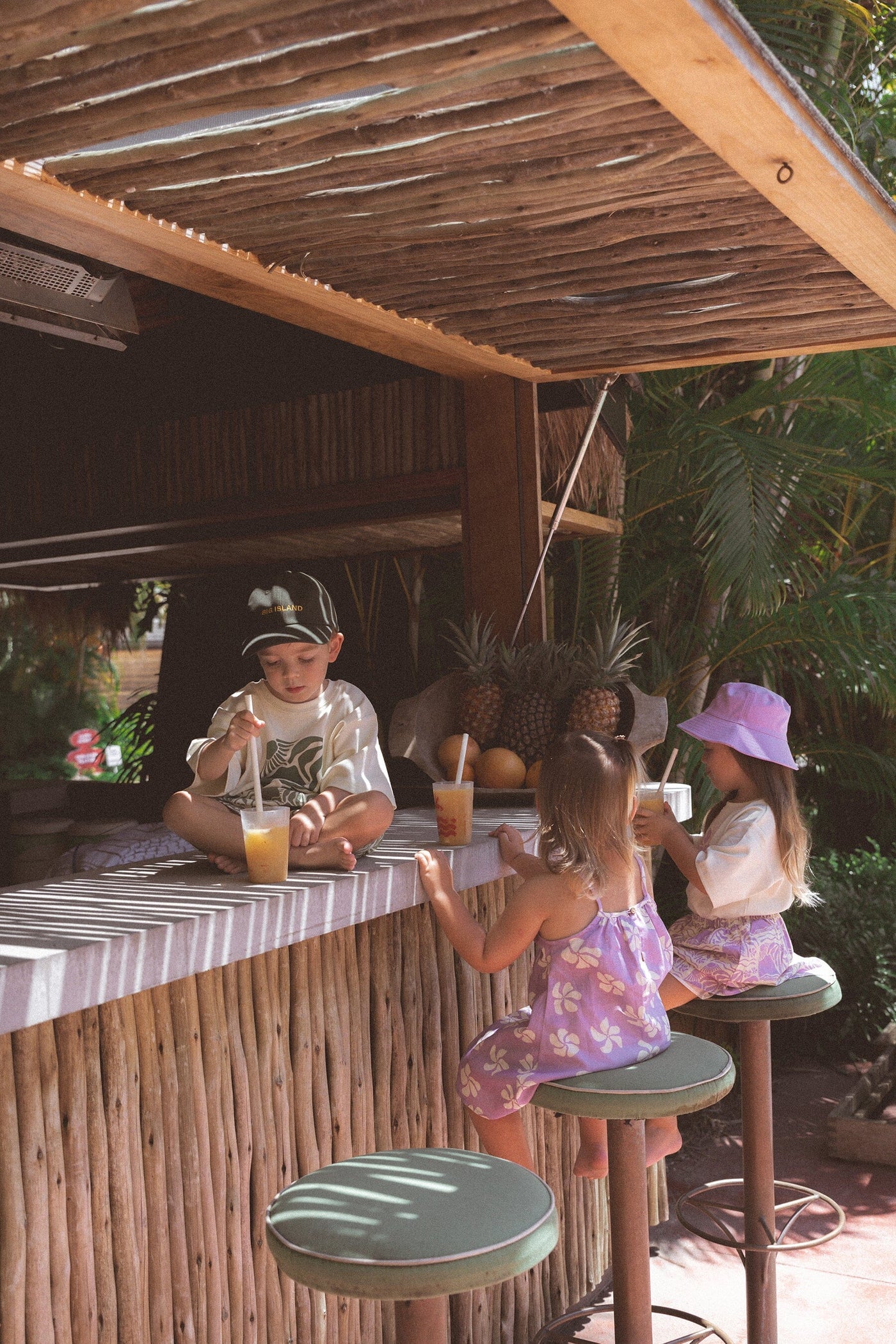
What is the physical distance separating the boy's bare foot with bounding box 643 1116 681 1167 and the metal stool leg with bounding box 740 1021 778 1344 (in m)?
0.22

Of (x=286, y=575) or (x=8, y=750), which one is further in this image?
(x=8, y=750)

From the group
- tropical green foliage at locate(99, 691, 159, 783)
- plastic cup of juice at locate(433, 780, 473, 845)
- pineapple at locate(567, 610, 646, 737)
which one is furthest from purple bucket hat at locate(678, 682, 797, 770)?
tropical green foliage at locate(99, 691, 159, 783)

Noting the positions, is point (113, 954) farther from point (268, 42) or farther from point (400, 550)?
point (400, 550)

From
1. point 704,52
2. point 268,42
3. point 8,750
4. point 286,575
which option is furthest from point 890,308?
point 8,750

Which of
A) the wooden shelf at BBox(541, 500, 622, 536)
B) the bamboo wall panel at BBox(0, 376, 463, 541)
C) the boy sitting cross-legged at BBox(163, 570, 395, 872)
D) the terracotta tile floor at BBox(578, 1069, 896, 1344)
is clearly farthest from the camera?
the bamboo wall panel at BBox(0, 376, 463, 541)

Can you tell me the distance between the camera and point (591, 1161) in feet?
9.73

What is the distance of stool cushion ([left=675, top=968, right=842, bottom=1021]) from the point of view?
2.93 m

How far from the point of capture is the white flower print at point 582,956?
8.18ft

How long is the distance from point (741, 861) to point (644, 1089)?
96cm

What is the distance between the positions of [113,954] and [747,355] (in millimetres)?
2832

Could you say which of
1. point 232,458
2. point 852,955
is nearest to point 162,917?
point 232,458

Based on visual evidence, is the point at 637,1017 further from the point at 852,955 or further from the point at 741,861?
the point at 852,955

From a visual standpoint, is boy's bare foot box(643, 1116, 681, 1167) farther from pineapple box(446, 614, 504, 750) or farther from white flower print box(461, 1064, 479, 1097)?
pineapple box(446, 614, 504, 750)

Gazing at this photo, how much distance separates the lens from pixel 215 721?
2.86 m
